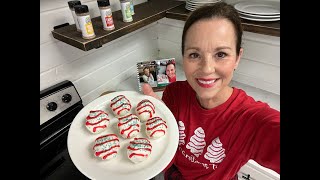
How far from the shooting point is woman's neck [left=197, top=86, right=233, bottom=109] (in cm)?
99

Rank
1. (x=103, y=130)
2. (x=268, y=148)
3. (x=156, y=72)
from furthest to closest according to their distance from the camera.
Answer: (x=156, y=72), (x=103, y=130), (x=268, y=148)

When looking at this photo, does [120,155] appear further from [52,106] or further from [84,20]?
[84,20]

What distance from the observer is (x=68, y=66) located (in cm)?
140

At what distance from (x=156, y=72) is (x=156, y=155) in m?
0.87

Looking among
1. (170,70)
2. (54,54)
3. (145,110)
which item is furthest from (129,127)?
(170,70)

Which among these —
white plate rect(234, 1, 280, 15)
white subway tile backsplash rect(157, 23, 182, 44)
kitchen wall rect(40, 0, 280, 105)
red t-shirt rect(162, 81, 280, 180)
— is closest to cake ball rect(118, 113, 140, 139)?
red t-shirt rect(162, 81, 280, 180)

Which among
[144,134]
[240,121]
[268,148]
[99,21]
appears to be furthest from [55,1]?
[268,148]

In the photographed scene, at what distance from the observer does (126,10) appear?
1264 mm

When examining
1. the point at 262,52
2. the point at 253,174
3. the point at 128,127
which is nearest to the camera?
the point at 128,127

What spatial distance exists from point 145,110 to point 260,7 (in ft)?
3.27

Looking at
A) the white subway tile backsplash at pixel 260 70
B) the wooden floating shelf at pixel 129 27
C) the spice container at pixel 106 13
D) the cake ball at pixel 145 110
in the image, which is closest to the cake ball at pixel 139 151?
the cake ball at pixel 145 110

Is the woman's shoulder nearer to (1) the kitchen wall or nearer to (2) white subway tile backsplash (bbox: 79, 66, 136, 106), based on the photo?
(1) the kitchen wall

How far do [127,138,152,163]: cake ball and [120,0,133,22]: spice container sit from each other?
0.73 metres

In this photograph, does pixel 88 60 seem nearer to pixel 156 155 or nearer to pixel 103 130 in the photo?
pixel 103 130
